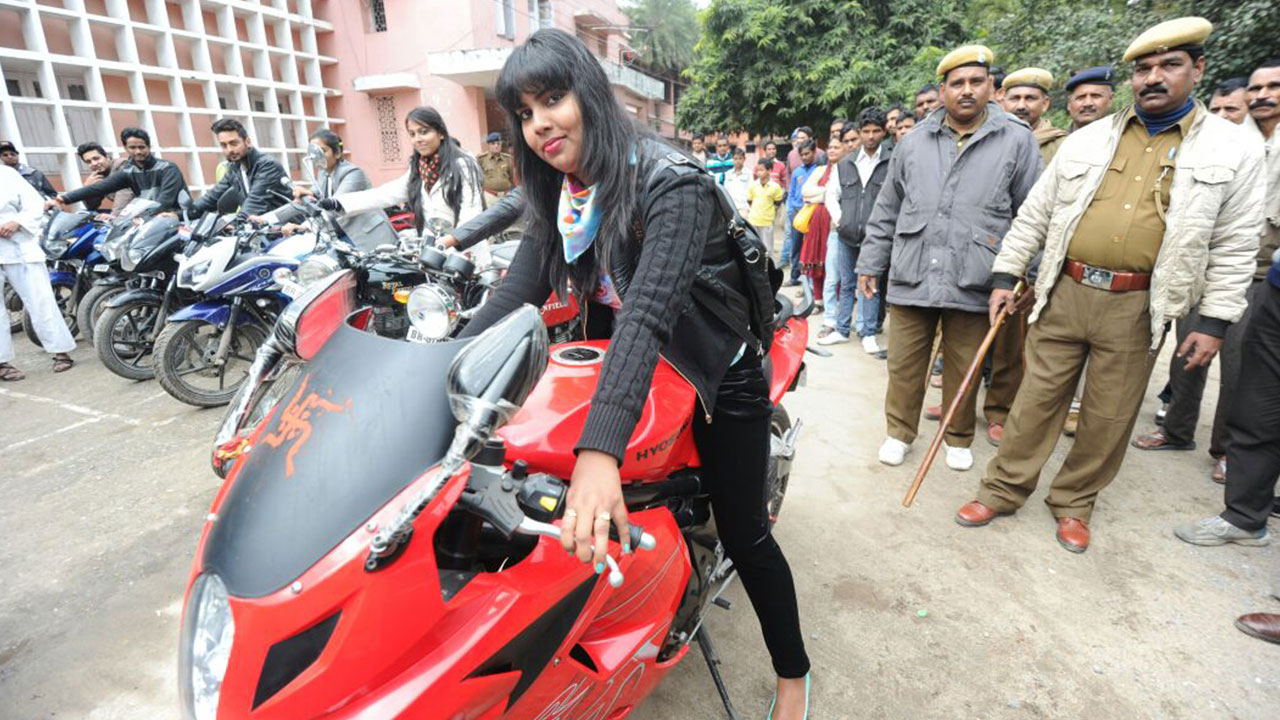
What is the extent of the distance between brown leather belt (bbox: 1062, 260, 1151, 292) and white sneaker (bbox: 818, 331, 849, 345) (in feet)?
9.96

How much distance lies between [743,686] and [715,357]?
3.99ft

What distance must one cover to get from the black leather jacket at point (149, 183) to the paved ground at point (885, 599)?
327cm

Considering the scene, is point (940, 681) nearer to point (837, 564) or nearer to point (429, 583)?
point (837, 564)

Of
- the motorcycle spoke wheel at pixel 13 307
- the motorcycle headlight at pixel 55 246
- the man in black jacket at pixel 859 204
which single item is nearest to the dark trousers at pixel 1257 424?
the man in black jacket at pixel 859 204

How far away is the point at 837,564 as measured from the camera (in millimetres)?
2691

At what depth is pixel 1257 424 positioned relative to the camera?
267 cm

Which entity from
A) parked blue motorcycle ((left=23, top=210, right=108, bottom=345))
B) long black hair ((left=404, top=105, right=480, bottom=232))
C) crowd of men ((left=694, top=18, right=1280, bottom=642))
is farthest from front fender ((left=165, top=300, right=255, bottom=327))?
crowd of men ((left=694, top=18, right=1280, bottom=642))

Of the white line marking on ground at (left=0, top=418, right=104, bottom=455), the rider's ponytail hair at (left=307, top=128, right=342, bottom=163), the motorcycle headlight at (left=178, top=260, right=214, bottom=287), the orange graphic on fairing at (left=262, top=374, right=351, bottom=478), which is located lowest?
the white line marking on ground at (left=0, top=418, right=104, bottom=455)

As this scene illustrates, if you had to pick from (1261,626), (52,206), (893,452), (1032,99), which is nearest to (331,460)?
(1261,626)

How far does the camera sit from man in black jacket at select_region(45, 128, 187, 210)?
6.16 metres

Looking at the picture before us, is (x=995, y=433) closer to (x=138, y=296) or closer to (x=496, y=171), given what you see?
(x=138, y=296)

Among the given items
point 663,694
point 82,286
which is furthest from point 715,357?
point 82,286

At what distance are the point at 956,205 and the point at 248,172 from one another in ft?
17.9

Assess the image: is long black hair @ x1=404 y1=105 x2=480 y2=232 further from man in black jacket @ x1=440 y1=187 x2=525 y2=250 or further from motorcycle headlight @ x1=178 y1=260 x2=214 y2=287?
motorcycle headlight @ x1=178 y1=260 x2=214 y2=287
